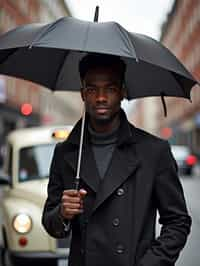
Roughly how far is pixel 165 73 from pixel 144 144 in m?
0.98

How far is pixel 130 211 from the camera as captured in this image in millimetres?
2416

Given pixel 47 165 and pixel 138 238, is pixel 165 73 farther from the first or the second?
pixel 47 165

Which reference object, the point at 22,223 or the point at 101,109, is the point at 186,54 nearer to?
the point at 22,223

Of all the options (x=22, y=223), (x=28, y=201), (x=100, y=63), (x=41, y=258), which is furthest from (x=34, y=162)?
(x=100, y=63)

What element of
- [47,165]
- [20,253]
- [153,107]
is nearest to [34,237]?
[20,253]

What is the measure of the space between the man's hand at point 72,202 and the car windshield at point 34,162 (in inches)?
172

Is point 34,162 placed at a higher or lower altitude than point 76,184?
lower

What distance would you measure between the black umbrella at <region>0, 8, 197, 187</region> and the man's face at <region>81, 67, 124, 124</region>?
0.10m

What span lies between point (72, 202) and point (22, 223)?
3.55m

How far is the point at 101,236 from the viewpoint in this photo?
7.89 feet

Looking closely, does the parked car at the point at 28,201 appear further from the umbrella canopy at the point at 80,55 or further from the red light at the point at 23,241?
the umbrella canopy at the point at 80,55

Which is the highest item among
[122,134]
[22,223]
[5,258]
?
[122,134]

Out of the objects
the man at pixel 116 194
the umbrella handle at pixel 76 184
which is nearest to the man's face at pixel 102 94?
the man at pixel 116 194

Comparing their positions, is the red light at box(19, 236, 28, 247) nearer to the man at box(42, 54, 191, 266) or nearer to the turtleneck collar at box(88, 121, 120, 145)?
the man at box(42, 54, 191, 266)
